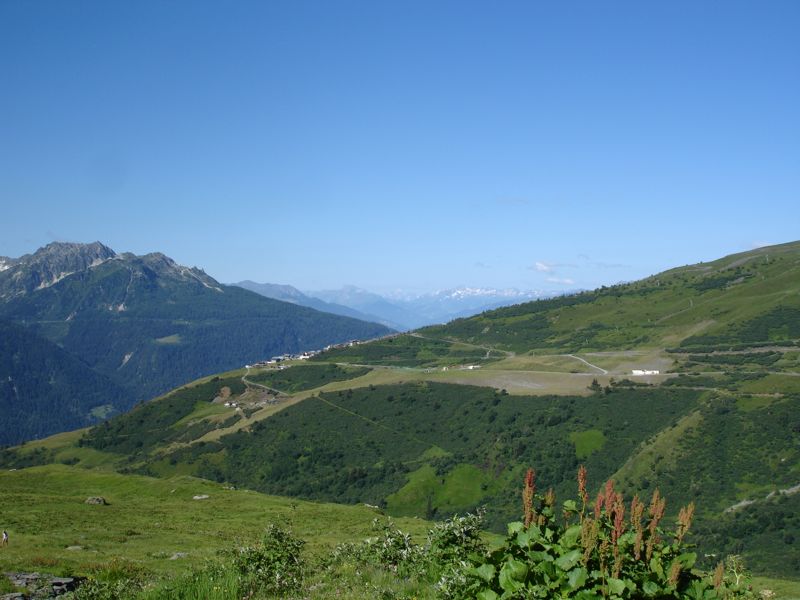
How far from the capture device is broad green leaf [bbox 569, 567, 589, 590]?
717 cm

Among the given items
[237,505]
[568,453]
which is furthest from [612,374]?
[237,505]

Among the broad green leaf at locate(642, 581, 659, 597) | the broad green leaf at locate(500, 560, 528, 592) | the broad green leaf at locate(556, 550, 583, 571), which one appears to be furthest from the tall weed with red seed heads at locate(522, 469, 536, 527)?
the broad green leaf at locate(642, 581, 659, 597)

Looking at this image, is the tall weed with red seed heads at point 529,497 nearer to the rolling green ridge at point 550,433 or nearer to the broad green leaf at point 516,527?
the broad green leaf at point 516,527

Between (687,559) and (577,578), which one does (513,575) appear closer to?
(577,578)

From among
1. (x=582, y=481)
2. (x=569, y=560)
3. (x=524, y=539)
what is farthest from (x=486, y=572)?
(x=582, y=481)

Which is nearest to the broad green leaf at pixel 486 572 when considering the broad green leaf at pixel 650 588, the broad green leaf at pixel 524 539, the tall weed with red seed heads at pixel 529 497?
the broad green leaf at pixel 524 539

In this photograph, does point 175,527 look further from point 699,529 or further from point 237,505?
point 699,529

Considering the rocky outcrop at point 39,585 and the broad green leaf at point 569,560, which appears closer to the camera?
the broad green leaf at point 569,560

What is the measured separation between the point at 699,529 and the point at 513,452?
→ 46713 mm

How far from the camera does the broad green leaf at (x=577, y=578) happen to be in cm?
717

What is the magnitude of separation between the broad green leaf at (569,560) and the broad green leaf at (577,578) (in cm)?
9

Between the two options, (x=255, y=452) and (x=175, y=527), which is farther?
(x=255, y=452)

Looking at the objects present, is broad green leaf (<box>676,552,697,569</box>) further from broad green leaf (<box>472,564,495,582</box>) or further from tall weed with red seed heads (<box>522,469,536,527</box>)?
broad green leaf (<box>472,564,495,582</box>)

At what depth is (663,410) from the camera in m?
122
